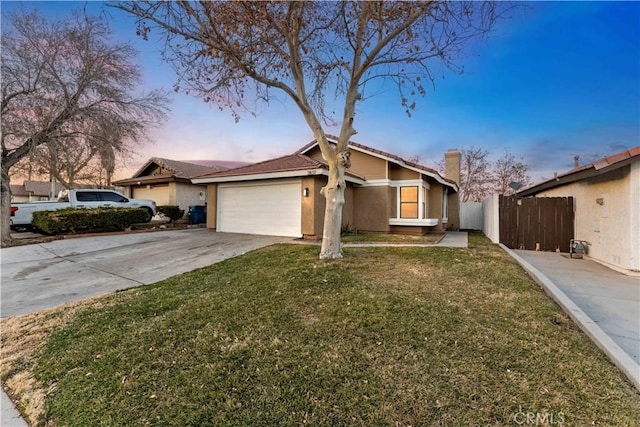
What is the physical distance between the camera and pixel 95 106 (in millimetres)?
11953

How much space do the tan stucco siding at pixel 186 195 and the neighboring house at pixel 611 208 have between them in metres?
19.2

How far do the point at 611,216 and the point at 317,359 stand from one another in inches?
363

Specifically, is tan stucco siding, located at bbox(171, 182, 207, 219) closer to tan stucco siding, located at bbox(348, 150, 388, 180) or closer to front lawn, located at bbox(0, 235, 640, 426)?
tan stucco siding, located at bbox(348, 150, 388, 180)

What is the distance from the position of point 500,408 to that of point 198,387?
2555mm

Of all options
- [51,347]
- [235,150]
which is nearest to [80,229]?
[235,150]

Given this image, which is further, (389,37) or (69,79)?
(69,79)

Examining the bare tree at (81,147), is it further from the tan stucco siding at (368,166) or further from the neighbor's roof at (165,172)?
the tan stucco siding at (368,166)

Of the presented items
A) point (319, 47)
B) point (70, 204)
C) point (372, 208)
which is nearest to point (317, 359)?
point (319, 47)

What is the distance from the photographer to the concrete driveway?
5.66 meters

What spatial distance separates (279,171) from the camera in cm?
1141

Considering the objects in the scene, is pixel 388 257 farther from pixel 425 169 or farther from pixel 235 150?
pixel 235 150

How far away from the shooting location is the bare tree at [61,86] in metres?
10.8

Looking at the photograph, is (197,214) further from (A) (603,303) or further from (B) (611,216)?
(B) (611,216)

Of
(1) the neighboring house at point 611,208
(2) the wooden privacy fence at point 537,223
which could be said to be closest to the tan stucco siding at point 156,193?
(2) the wooden privacy fence at point 537,223
